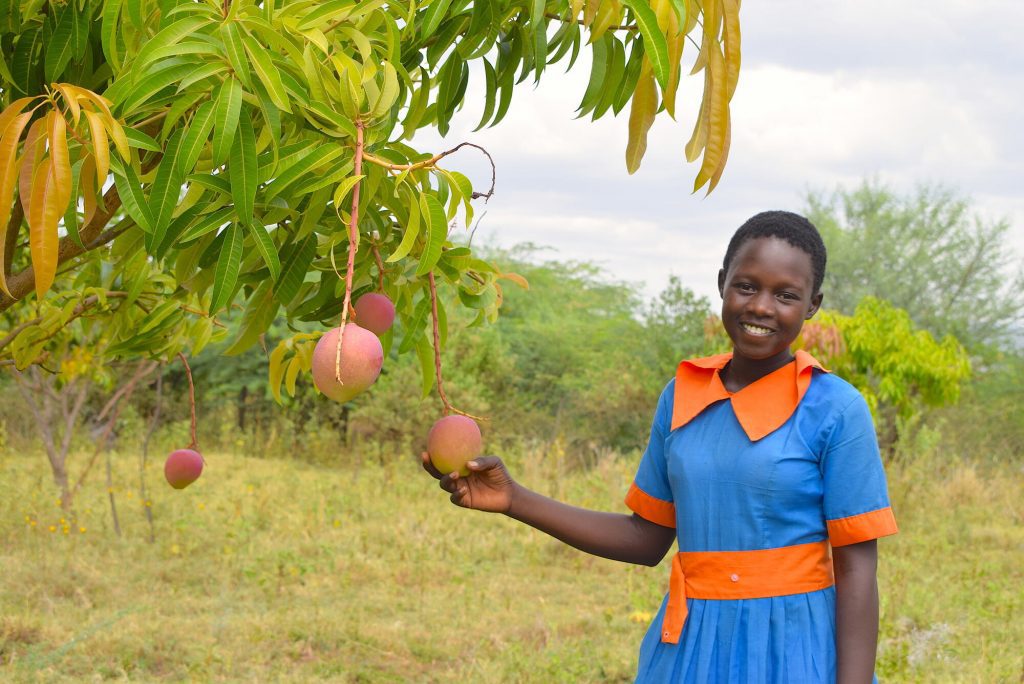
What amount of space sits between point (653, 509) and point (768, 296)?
0.44 meters

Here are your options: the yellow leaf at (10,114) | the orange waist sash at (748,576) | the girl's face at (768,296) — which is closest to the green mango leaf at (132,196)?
the yellow leaf at (10,114)

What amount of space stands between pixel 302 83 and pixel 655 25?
0.40 meters

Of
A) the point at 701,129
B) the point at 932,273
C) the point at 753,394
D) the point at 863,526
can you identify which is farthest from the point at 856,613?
the point at 932,273

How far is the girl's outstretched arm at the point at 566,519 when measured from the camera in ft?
5.26

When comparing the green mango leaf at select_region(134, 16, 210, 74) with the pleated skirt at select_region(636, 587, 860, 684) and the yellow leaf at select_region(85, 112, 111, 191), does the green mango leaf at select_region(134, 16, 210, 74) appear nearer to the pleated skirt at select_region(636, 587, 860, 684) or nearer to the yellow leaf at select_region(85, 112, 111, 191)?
the yellow leaf at select_region(85, 112, 111, 191)

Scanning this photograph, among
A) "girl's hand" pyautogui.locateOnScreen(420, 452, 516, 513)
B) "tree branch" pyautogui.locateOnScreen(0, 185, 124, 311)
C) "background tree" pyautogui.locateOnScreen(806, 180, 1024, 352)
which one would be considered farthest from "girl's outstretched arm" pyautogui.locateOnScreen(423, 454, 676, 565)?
"background tree" pyautogui.locateOnScreen(806, 180, 1024, 352)

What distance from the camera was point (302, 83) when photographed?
1182 millimetres

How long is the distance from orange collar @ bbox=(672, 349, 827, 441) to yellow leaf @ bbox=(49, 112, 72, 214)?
0.93 m

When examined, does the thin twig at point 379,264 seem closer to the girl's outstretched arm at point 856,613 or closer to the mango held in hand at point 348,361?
the mango held in hand at point 348,361

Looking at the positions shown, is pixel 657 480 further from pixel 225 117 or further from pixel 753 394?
pixel 225 117

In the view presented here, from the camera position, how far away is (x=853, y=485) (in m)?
1.42

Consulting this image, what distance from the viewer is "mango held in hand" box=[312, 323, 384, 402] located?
3.33 feet

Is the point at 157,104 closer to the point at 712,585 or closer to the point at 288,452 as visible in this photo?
the point at 712,585

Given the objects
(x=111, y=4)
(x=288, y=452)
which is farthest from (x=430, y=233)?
(x=288, y=452)
